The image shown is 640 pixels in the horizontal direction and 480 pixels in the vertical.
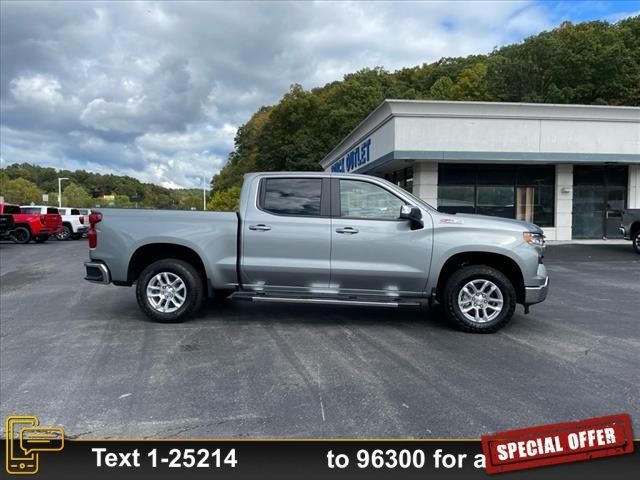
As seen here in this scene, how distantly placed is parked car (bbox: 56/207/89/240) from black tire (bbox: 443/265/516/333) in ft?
77.9

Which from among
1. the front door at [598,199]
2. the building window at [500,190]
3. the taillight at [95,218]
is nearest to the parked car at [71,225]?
the building window at [500,190]

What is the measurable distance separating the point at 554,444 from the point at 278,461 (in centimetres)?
179

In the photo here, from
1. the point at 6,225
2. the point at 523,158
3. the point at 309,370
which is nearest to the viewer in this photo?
the point at 309,370

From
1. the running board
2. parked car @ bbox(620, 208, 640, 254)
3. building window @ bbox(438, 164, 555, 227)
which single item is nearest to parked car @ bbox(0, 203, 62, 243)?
building window @ bbox(438, 164, 555, 227)

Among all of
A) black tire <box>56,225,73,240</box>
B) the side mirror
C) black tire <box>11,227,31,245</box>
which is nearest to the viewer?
the side mirror

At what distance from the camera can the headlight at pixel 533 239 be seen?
19.5 ft

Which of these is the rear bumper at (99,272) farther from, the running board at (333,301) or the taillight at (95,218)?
the running board at (333,301)

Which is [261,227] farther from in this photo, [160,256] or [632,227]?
[632,227]

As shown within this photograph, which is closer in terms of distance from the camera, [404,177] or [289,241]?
[289,241]

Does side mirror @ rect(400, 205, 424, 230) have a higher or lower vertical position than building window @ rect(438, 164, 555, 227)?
lower

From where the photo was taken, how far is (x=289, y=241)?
19.9 ft

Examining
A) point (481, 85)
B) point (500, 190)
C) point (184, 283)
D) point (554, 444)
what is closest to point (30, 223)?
point (184, 283)

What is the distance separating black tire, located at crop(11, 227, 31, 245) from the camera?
2199 centimetres

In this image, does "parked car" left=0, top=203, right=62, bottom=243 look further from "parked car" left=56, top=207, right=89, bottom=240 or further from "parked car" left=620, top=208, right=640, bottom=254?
"parked car" left=620, top=208, right=640, bottom=254
